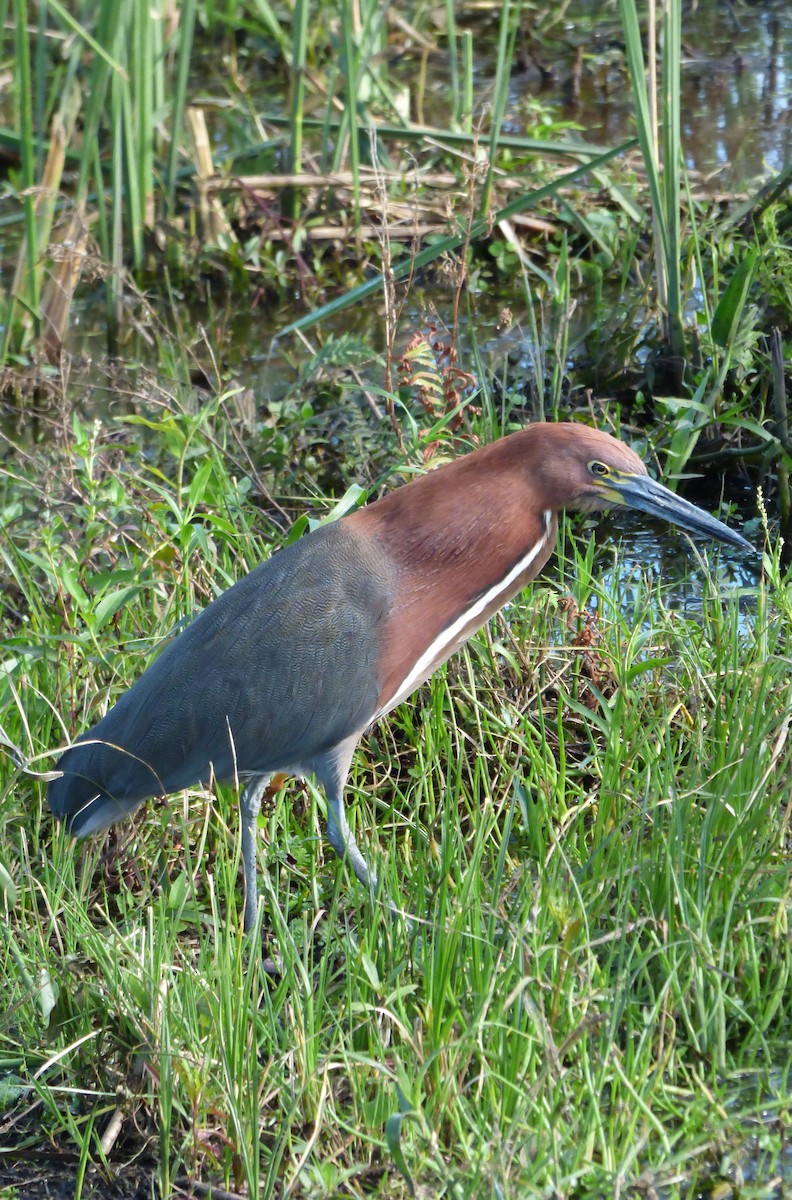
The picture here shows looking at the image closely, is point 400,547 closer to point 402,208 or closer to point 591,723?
point 591,723

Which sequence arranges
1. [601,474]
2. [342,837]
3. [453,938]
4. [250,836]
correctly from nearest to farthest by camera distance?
[453,938], [601,474], [342,837], [250,836]

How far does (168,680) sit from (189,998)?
805 mm

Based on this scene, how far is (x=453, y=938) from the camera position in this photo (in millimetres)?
2594

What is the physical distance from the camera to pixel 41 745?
363 centimetres

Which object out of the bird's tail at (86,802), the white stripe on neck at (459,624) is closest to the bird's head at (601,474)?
the white stripe on neck at (459,624)

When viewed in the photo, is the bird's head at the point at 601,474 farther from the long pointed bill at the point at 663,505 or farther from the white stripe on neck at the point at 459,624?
the white stripe on neck at the point at 459,624

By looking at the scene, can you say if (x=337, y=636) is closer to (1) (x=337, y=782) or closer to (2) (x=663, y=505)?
(1) (x=337, y=782)

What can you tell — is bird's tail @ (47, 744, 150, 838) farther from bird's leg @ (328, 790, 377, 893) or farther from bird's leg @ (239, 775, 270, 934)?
bird's leg @ (328, 790, 377, 893)

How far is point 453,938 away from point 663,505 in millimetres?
1058

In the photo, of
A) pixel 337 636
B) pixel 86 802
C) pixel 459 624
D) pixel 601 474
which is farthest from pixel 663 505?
pixel 86 802

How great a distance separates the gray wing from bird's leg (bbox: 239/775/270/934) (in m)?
0.12

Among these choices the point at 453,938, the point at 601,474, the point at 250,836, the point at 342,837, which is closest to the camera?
the point at 453,938

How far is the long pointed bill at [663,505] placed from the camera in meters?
3.12

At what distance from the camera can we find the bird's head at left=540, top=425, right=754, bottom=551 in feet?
10.2
